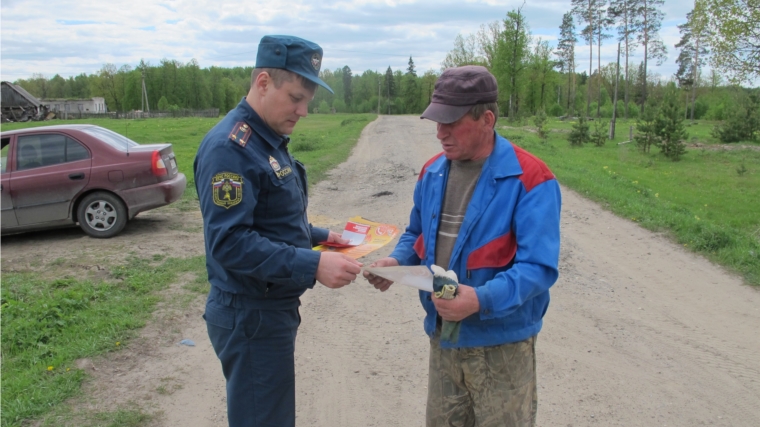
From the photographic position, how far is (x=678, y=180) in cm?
1725

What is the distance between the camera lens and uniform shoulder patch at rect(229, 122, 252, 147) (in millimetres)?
2271

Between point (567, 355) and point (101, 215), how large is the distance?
22.1 ft

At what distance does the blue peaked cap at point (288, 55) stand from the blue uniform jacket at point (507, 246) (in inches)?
31.5

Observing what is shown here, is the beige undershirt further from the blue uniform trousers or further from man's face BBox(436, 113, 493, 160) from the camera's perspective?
the blue uniform trousers

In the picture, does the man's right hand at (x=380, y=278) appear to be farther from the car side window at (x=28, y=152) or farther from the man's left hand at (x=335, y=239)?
the car side window at (x=28, y=152)

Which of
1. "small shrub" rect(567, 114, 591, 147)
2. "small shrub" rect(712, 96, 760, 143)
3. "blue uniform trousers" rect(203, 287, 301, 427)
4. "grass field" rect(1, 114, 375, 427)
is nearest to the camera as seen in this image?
"blue uniform trousers" rect(203, 287, 301, 427)

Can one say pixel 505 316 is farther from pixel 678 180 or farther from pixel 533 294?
pixel 678 180

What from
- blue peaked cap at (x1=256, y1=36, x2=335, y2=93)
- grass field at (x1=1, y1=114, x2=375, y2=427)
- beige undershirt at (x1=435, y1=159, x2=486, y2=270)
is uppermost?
blue peaked cap at (x1=256, y1=36, x2=335, y2=93)

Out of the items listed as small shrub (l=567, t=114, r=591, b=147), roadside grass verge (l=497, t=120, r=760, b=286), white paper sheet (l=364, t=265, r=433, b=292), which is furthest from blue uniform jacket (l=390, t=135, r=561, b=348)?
small shrub (l=567, t=114, r=591, b=147)

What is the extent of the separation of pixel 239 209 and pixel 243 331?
56 centimetres

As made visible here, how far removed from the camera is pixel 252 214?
2.26m

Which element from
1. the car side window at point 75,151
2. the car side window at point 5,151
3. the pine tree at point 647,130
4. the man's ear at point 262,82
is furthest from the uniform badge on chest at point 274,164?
the pine tree at point 647,130

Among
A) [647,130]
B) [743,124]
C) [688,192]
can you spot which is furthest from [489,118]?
[743,124]

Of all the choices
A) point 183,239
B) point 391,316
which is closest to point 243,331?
point 391,316
